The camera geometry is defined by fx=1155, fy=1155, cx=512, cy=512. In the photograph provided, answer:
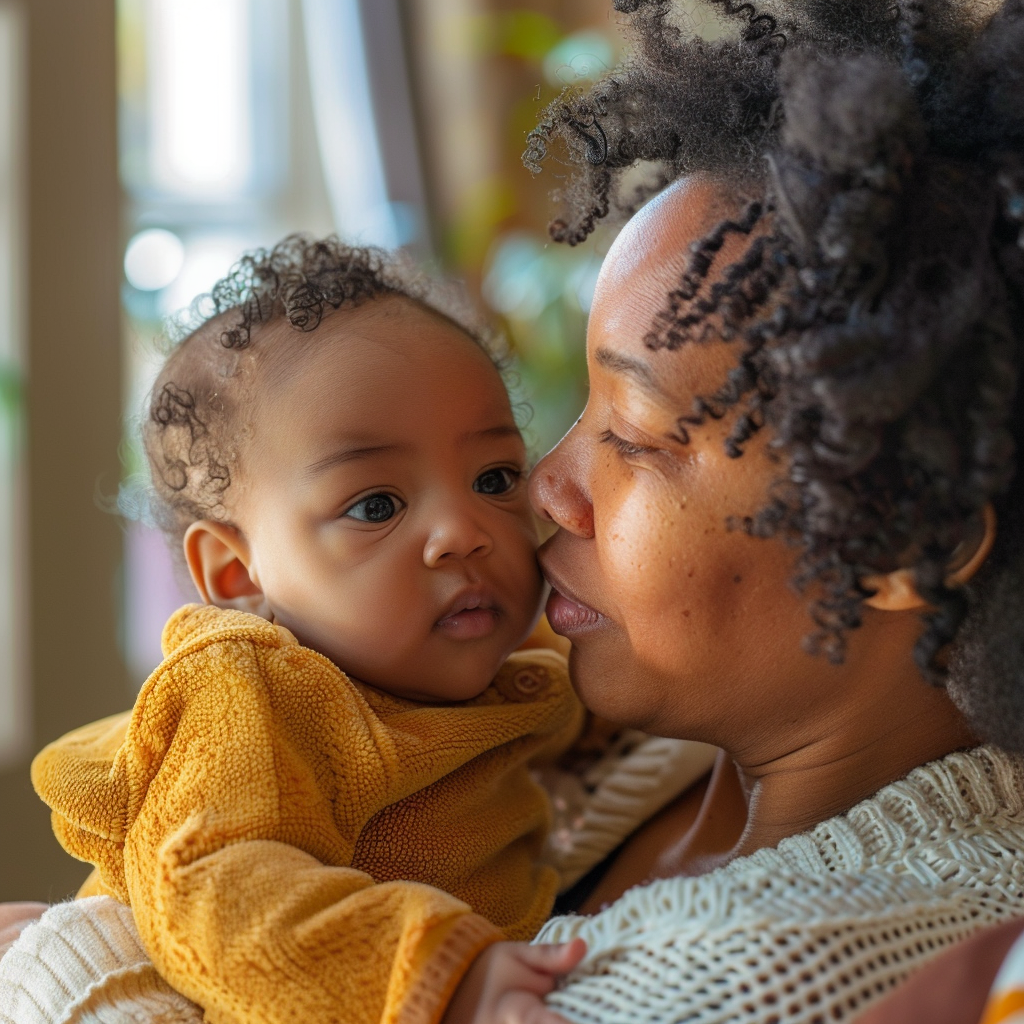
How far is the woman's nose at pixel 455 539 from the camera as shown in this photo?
138cm

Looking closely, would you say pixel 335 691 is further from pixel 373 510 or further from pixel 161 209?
pixel 161 209

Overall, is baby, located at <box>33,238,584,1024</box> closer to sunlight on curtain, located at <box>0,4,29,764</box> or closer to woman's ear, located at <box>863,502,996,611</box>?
woman's ear, located at <box>863,502,996,611</box>

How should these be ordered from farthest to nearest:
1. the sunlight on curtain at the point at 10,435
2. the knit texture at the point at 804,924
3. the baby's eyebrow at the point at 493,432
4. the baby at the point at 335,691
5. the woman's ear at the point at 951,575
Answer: the sunlight on curtain at the point at 10,435
the baby's eyebrow at the point at 493,432
the woman's ear at the point at 951,575
the baby at the point at 335,691
the knit texture at the point at 804,924

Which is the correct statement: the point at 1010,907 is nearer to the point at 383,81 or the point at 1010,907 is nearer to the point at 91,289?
the point at 91,289

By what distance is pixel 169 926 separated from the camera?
1043 millimetres

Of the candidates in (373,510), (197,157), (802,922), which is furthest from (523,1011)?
(197,157)

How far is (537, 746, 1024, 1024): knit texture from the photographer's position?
35.4 inches

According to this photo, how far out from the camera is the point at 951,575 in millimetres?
1139

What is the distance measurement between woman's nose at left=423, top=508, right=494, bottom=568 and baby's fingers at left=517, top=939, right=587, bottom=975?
51cm

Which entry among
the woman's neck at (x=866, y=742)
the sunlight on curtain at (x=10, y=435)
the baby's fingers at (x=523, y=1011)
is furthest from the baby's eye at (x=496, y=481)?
the sunlight on curtain at (x=10, y=435)

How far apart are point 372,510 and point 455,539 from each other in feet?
0.39

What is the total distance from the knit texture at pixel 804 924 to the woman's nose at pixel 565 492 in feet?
1.35

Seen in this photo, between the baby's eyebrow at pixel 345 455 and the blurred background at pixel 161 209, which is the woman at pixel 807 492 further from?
the blurred background at pixel 161 209

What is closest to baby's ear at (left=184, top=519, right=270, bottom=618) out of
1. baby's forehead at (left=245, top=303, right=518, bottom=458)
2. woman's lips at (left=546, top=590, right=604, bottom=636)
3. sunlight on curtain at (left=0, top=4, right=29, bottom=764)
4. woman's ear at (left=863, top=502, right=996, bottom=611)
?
baby's forehead at (left=245, top=303, right=518, bottom=458)
